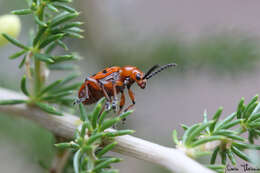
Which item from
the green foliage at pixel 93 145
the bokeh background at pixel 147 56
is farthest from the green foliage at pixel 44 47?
the bokeh background at pixel 147 56

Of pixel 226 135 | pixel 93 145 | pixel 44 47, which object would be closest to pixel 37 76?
pixel 44 47

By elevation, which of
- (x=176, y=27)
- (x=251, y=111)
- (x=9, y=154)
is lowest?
(x=9, y=154)

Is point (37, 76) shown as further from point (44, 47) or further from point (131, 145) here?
point (131, 145)

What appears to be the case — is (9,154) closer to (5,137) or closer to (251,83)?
(5,137)

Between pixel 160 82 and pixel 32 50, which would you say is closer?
pixel 32 50

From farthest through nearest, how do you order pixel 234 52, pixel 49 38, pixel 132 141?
1. pixel 234 52
2. pixel 49 38
3. pixel 132 141

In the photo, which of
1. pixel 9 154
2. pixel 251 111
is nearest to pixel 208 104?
pixel 9 154
